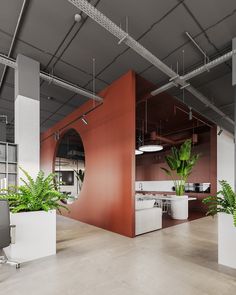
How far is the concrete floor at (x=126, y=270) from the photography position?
2443 mm

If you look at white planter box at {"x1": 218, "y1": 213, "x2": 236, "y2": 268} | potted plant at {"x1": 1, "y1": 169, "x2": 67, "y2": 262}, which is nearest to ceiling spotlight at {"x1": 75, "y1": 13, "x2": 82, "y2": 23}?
potted plant at {"x1": 1, "y1": 169, "x2": 67, "y2": 262}

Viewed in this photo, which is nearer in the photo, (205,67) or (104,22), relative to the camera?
(104,22)

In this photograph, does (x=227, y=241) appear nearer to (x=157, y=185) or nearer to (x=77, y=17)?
(x=77, y=17)

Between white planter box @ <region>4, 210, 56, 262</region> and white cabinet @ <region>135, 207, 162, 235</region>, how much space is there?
6.64ft

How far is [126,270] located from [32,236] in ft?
5.23

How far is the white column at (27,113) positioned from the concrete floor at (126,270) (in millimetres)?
1945

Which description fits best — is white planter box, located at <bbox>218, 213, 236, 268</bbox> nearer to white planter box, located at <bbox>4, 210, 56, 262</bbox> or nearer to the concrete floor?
the concrete floor

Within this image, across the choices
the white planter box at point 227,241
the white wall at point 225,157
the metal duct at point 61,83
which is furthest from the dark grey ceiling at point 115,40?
the white planter box at point 227,241

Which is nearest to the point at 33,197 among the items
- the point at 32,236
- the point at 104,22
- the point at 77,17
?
the point at 32,236

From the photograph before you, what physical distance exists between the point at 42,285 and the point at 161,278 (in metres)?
1.52

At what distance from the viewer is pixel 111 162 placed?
5.40 meters

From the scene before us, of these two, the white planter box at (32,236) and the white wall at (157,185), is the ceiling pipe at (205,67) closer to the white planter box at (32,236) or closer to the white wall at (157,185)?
the white planter box at (32,236)

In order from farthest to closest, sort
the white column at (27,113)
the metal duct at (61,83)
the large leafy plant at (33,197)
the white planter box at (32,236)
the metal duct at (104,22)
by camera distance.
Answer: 1. the metal duct at (61,83)
2. the white column at (27,113)
3. the large leafy plant at (33,197)
4. the white planter box at (32,236)
5. the metal duct at (104,22)

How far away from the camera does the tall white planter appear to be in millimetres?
6801
